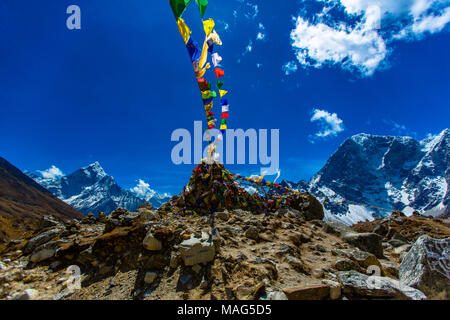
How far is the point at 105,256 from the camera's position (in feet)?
18.6

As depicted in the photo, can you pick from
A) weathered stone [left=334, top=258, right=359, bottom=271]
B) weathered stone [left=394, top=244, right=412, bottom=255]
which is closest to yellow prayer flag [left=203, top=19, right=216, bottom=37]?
weathered stone [left=334, top=258, right=359, bottom=271]

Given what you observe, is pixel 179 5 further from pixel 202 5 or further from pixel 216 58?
pixel 216 58

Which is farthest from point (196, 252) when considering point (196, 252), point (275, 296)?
point (275, 296)

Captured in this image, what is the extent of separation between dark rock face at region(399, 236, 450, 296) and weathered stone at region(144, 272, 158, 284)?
5798mm

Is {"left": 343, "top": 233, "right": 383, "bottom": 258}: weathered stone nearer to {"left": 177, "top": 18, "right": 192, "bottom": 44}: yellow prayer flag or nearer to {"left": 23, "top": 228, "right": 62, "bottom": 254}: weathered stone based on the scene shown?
{"left": 177, "top": 18, "right": 192, "bottom": 44}: yellow prayer flag

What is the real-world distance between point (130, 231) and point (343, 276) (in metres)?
5.72

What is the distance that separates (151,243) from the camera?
5.34 m

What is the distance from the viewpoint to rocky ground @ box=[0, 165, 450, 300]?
4.07 m

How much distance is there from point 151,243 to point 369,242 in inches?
299

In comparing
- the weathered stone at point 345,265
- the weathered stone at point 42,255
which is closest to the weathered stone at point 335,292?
the weathered stone at point 345,265

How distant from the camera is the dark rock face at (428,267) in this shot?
4215 millimetres

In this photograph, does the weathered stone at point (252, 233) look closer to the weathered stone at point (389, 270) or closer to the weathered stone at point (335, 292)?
the weathered stone at point (335, 292)
